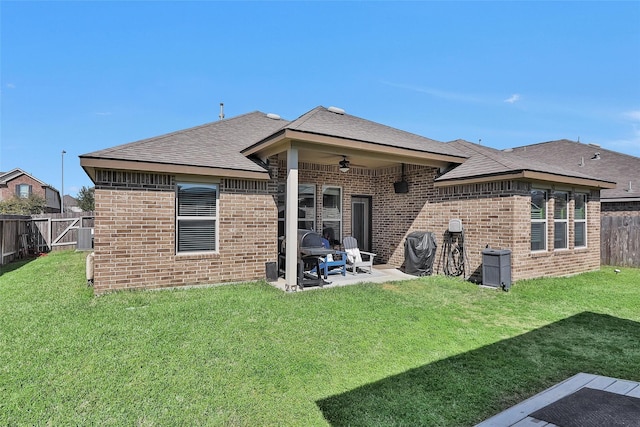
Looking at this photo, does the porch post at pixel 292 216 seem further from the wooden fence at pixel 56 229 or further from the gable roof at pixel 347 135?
the wooden fence at pixel 56 229

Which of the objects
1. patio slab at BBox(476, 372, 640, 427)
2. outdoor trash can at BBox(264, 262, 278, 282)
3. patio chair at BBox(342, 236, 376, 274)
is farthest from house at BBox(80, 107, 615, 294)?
patio slab at BBox(476, 372, 640, 427)

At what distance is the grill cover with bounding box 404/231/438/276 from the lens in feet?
29.2

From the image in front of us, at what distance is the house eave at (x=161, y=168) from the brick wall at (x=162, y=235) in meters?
0.26

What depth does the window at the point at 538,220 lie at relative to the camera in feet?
27.2

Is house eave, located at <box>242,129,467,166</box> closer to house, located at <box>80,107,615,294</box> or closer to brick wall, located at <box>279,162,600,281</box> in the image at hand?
house, located at <box>80,107,615,294</box>

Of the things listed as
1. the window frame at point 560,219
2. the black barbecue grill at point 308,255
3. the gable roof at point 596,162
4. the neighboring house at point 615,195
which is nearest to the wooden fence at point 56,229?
the black barbecue grill at point 308,255

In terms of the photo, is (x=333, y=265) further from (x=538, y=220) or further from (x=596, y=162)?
(x=596, y=162)

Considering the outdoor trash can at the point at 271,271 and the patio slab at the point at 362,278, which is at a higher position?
the outdoor trash can at the point at 271,271

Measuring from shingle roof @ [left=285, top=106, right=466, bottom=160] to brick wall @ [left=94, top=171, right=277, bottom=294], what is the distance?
1910 mm

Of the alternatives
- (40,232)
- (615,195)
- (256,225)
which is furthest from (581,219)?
(40,232)

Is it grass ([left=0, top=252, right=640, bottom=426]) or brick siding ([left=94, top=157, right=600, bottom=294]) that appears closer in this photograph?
grass ([left=0, top=252, right=640, bottom=426])

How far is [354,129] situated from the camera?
841cm

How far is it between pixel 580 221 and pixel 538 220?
2383 millimetres

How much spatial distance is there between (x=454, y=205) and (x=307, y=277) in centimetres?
447
